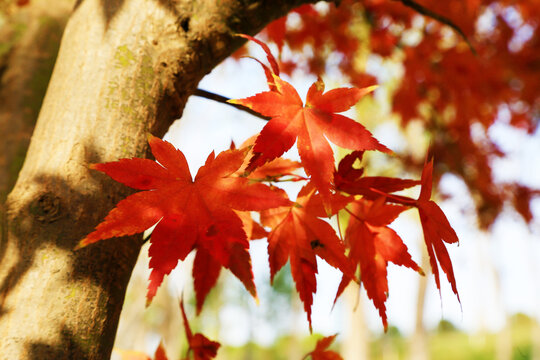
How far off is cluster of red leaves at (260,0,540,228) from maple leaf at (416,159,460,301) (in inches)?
62.5

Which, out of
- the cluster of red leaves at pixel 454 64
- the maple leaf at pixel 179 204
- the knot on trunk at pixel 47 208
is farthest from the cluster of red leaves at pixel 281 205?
the cluster of red leaves at pixel 454 64

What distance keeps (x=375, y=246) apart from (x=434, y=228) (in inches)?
4.9

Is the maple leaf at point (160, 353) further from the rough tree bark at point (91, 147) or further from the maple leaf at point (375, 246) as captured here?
the maple leaf at point (375, 246)

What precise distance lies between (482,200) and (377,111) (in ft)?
6.81

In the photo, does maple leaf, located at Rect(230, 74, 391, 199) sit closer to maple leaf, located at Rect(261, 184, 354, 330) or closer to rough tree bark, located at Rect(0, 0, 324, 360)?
maple leaf, located at Rect(261, 184, 354, 330)

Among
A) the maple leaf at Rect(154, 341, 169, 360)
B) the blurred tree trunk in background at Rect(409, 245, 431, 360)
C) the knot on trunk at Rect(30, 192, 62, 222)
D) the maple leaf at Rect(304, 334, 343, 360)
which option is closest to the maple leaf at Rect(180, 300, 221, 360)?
the maple leaf at Rect(154, 341, 169, 360)

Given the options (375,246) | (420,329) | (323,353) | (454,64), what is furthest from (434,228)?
(420,329)

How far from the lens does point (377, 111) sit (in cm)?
644

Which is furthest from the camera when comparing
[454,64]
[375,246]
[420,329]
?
[420,329]

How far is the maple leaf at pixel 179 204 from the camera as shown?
0.50m

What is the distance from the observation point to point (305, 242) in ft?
2.09

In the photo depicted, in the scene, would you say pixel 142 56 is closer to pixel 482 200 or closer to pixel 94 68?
pixel 94 68

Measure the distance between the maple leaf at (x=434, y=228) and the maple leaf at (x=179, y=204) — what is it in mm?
249

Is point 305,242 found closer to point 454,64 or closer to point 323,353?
point 323,353
